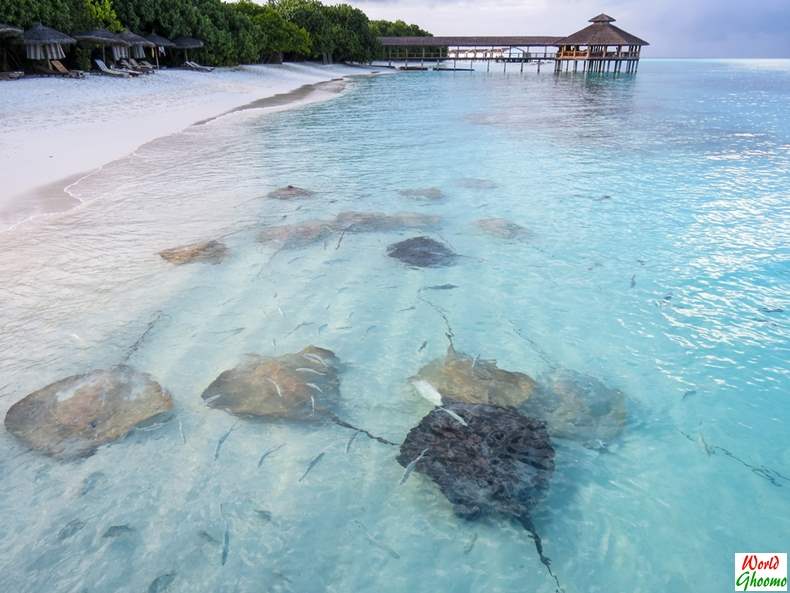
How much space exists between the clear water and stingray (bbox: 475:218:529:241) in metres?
0.32

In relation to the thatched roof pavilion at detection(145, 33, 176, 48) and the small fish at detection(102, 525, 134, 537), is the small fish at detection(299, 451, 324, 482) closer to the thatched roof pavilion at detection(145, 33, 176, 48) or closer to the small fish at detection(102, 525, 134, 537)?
the small fish at detection(102, 525, 134, 537)

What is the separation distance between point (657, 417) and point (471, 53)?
98.9m

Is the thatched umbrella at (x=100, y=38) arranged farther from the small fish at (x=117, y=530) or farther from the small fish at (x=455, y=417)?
the small fish at (x=455, y=417)

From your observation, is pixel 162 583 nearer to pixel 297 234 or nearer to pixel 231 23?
pixel 297 234

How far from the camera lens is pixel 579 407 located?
436 centimetres

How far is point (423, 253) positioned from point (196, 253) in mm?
3451

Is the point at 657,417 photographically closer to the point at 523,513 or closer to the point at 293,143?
the point at 523,513

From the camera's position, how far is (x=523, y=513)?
327cm

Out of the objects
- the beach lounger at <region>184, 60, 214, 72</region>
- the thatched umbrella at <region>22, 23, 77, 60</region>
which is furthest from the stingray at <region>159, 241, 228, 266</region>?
the beach lounger at <region>184, 60, 214, 72</region>

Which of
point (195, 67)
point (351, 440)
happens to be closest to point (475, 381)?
point (351, 440)

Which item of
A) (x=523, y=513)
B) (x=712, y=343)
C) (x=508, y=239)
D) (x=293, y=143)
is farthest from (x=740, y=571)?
(x=293, y=143)

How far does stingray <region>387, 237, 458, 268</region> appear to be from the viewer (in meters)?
7.45

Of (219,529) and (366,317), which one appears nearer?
(219,529)

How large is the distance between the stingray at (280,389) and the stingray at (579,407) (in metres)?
1.39
